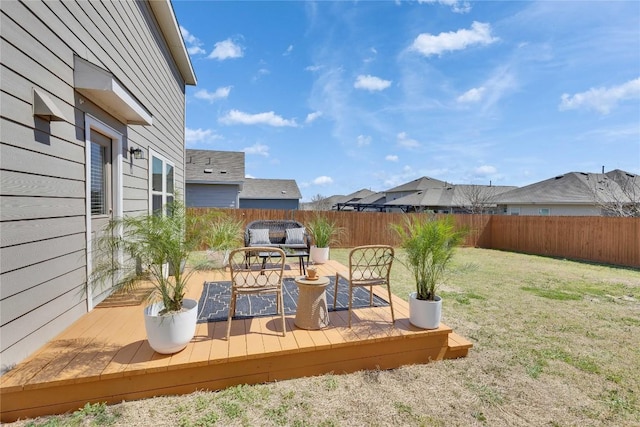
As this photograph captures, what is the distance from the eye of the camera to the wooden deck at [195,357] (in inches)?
75.4

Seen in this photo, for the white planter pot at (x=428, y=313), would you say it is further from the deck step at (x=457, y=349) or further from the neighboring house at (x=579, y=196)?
the neighboring house at (x=579, y=196)

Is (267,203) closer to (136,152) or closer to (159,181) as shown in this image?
(159,181)

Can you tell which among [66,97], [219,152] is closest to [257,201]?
[219,152]

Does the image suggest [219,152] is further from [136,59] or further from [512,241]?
[512,241]

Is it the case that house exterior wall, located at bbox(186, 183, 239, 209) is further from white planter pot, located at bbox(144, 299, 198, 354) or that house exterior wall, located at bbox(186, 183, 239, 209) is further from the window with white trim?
white planter pot, located at bbox(144, 299, 198, 354)

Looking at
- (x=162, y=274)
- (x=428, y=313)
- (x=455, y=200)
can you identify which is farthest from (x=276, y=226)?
(x=455, y=200)

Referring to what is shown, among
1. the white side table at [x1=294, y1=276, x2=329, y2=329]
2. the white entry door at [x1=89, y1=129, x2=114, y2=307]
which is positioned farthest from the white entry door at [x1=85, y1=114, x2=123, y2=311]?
the white side table at [x1=294, y1=276, x2=329, y2=329]

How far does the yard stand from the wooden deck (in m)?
0.09

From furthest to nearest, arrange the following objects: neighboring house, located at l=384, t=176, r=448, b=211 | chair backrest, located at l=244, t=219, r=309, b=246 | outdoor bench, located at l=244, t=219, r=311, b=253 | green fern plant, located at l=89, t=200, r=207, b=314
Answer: neighboring house, located at l=384, t=176, r=448, b=211 → chair backrest, located at l=244, t=219, r=309, b=246 → outdoor bench, located at l=244, t=219, r=311, b=253 → green fern plant, located at l=89, t=200, r=207, b=314

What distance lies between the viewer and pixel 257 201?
71.3 feet

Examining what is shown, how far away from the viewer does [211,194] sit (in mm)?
13477

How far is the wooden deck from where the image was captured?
6.28 feet

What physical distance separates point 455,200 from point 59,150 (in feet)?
83.5

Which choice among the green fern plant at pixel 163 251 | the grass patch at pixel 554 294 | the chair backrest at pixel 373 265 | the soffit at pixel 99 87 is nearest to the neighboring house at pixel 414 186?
the grass patch at pixel 554 294
